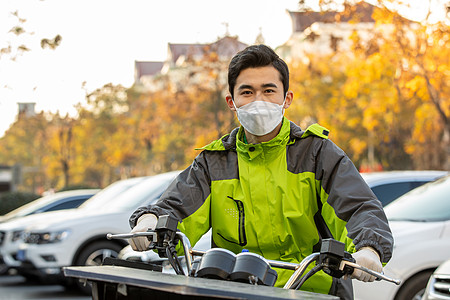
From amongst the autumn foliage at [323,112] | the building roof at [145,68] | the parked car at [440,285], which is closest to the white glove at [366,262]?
the parked car at [440,285]

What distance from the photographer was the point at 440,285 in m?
5.56

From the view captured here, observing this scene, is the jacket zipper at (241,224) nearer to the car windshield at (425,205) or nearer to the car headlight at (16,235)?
the car windshield at (425,205)

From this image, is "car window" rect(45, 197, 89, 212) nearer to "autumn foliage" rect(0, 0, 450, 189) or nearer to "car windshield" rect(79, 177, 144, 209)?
"car windshield" rect(79, 177, 144, 209)

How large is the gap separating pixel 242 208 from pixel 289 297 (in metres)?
1.21

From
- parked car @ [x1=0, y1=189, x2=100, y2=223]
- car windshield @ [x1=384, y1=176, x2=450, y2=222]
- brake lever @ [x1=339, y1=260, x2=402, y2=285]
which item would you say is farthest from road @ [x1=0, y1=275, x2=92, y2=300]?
brake lever @ [x1=339, y1=260, x2=402, y2=285]

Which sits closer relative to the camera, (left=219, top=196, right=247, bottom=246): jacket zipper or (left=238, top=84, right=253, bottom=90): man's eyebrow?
(left=219, top=196, right=247, bottom=246): jacket zipper

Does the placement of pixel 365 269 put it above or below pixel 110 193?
above

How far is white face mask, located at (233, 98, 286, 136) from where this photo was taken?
3191 mm

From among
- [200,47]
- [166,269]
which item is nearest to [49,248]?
[166,269]

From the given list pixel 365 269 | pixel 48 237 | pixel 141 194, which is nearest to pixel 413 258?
pixel 365 269

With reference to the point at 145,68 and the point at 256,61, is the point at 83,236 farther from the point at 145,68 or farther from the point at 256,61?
the point at 145,68

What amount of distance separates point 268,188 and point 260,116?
0.31 metres

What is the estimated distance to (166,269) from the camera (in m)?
7.07

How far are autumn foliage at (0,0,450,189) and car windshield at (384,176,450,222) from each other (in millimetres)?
9758
